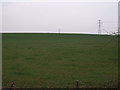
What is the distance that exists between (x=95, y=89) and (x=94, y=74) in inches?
198

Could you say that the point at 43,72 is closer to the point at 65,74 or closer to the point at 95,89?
the point at 65,74

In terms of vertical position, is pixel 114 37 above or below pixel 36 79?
above

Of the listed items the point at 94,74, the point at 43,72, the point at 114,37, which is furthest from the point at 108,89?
the point at 43,72

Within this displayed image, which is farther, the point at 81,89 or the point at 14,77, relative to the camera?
the point at 14,77

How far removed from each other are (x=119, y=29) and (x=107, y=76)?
18.6 feet

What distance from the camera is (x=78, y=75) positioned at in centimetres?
873

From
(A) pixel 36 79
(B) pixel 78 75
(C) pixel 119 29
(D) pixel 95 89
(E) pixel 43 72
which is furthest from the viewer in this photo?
(E) pixel 43 72

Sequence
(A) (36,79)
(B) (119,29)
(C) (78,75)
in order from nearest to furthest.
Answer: (B) (119,29) → (A) (36,79) → (C) (78,75)

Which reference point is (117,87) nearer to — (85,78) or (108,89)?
(108,89)

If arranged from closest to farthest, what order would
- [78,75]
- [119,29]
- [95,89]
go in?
[119,29]
[95,89]
[78,75]

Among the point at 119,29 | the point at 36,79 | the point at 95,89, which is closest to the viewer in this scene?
the point at 119,29

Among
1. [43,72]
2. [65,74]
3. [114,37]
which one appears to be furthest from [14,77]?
[114,37]

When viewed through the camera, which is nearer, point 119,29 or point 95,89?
→ point 119,29

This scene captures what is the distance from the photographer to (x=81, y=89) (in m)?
3.97
